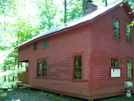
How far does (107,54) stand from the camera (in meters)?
9.24

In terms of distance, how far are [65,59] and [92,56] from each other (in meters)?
2.23

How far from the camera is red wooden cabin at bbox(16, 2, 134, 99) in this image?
8422 mm

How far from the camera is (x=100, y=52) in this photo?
8.84 m

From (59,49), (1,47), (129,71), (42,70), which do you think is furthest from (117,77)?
(1,47)

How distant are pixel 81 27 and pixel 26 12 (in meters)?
17.5

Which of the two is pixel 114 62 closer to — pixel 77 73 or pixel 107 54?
pixel 107 54

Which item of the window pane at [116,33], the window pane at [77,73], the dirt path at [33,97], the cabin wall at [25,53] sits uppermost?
the window pane at [116,33]

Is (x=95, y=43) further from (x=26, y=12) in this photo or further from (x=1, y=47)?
(x=26, y=12)

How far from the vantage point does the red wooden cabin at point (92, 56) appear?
27.6ft

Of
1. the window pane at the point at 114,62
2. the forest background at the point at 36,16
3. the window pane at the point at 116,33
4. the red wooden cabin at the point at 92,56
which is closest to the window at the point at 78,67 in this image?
the red wooden cabin at the point at 92,56

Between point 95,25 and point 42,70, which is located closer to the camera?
point 95,25

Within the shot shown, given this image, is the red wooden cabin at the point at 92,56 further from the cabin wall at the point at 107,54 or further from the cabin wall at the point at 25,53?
the cabin wall at the point at 25,53

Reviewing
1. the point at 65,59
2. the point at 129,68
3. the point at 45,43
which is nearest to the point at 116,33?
the point at 129,68

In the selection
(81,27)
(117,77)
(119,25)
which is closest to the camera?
(81,27)
